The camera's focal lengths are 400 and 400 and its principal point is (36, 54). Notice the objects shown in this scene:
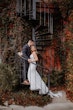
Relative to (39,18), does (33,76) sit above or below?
below

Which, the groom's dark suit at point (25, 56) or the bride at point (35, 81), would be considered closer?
the bride at point (35, 81)

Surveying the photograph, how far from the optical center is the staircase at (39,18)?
15.2 m

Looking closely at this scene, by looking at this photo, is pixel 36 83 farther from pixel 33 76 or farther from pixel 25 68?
pixel 25 68

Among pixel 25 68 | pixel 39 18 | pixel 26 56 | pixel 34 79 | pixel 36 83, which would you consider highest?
pixel 39 18

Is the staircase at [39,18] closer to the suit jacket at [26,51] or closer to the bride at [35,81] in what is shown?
the suit jacket at [26,51]

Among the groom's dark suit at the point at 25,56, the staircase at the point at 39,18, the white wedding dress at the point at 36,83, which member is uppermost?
the staircase at the point at 39,18

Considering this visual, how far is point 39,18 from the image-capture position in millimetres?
15266

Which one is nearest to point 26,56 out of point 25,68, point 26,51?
point 26,51

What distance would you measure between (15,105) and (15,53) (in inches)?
102

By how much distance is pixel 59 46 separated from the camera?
15.1 meters

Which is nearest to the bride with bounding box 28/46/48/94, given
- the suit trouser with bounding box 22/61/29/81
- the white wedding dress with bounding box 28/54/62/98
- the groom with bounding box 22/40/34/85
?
the white wedding dress with bounding box 28/54/62/98

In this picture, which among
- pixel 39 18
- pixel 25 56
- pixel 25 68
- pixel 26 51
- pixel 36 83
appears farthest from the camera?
pixel 39 18

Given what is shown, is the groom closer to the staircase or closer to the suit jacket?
the suit jacket

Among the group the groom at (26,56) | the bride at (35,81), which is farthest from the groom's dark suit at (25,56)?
the bride at (35,81)
